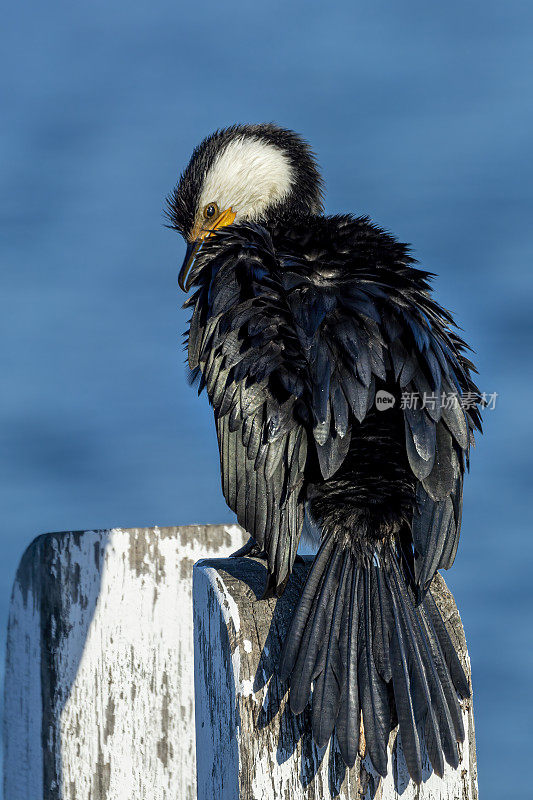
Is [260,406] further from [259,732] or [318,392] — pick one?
[259,732]

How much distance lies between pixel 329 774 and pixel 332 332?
0.92 meters

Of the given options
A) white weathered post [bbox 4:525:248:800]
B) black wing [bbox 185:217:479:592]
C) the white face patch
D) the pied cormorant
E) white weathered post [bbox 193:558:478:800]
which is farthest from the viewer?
the white face patch

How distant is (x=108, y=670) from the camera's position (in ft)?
8.20

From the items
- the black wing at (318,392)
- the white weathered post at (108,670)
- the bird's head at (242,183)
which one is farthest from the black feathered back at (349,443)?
the bird's head at (242,183)

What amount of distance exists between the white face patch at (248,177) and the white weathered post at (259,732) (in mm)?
1742

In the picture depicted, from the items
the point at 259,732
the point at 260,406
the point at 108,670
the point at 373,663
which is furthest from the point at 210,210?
the point at 259,732

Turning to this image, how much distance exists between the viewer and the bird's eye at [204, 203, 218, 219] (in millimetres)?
3266

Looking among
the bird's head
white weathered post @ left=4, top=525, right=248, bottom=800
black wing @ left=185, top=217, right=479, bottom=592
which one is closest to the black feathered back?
black wing @ left=185, top=217, right=479, bottom=592

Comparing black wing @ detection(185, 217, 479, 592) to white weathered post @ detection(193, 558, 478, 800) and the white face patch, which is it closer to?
white weathered post @ detection(193, 558, 478, 800)

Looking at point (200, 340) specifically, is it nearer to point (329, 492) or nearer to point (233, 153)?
point (329, 492)

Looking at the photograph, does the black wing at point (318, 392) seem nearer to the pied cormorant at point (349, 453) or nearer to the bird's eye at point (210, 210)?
the pied cormorant at point (349, 453)

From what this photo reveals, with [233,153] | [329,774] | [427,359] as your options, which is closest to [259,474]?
[427,359]

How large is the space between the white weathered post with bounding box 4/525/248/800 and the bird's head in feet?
3.90

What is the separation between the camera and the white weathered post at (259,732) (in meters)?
1.61
